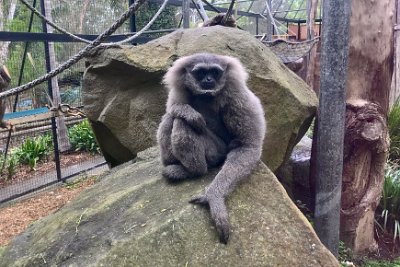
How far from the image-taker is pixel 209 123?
142 inches

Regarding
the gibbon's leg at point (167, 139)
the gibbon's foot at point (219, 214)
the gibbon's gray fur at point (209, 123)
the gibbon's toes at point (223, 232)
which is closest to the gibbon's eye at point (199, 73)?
the gibbon's gray fur at point (209, 123)

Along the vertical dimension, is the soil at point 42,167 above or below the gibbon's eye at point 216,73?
below

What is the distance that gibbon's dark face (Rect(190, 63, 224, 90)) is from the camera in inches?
138

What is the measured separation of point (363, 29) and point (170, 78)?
2.31 m

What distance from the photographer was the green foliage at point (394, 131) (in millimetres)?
7007

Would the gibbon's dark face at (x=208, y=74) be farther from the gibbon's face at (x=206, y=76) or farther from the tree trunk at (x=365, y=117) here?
the tree trunk at (x=365, y=117)

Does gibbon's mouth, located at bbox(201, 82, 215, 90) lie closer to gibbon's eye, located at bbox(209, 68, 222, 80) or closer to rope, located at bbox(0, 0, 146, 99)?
gibbon's eye, located at bbox(209, 68, 222, 80)

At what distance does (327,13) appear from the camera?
4.00m

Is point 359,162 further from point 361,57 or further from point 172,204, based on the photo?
point 172,204

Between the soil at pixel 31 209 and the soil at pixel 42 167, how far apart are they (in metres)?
1.12

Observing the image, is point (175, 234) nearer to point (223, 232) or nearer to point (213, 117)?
point (223, 232)

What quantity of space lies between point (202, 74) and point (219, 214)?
128 centimetres

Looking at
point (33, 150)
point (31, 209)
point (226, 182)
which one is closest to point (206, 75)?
point (226, 182)

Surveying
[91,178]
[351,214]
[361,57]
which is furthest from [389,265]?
[91,178]
